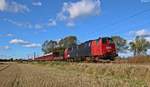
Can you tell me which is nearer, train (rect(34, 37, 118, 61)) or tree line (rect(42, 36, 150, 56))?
train (rect(34, 37, 118, 61))

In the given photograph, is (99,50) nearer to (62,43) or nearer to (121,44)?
(121,44)

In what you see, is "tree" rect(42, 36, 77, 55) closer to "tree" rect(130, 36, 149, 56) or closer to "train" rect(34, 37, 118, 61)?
"tree" rect(130, 36, 149, 56)

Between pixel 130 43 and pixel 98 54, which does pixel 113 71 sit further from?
pixel 130 43

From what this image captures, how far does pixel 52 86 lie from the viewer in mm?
14156

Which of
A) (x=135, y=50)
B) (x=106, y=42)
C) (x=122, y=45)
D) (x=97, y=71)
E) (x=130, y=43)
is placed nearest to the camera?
(x=97, y=71)

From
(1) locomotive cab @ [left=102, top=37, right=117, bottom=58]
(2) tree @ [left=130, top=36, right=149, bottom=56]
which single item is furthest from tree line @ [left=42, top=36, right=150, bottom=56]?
(1) locomotive cab @ [left=102, top=37, right=117, bottom=58]

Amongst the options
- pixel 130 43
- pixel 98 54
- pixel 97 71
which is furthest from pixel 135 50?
pixel 97 71

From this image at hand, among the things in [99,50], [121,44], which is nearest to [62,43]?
[121,44]

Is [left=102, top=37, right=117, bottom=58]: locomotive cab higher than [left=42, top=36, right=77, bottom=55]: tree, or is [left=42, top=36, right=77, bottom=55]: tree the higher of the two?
[left=42, top=36, right=77, bottom=55]: tree

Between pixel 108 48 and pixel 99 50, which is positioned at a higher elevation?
pixel 108 48

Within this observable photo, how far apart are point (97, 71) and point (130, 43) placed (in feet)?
342

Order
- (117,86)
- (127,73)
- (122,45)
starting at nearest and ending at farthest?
1. (117,86)
2. (127,73)
3. (122,45)

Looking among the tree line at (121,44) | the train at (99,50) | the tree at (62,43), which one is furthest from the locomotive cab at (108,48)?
the tree at (62,43)

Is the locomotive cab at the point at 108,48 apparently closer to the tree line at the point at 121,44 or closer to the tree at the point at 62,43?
the tree line at the point at 121,44
